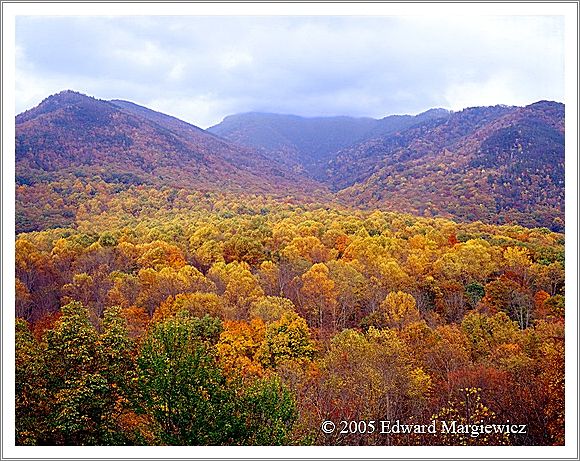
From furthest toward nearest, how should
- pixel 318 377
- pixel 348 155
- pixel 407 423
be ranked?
pixel 348 155 < pixel 318 377 < pixel 407 423

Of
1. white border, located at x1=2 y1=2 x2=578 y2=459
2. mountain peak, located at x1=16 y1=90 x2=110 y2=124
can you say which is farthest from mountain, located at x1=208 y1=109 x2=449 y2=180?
white border, located at x1=2 y1=2 x2=578 y2=459

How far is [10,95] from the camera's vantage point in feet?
25.0

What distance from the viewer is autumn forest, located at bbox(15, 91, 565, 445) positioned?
7.88 metres

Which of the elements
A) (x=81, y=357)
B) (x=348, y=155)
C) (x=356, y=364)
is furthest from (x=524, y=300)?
(x=348, y=155)

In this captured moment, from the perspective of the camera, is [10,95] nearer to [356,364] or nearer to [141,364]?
[141,364]

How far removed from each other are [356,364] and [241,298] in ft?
11.6

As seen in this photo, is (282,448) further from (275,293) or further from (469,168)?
(469,168)

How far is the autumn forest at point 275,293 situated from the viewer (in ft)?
25.8

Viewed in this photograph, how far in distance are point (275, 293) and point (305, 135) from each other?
525 inches

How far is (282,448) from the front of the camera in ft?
23.1

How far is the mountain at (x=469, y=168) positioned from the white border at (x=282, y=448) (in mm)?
2974

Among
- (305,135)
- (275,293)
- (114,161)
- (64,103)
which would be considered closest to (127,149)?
(114,161)

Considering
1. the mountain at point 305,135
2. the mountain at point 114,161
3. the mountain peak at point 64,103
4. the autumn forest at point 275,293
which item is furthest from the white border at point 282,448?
the mountain at point 305,135

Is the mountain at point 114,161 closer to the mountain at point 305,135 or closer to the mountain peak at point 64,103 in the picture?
the mountain peak at point 64,103
